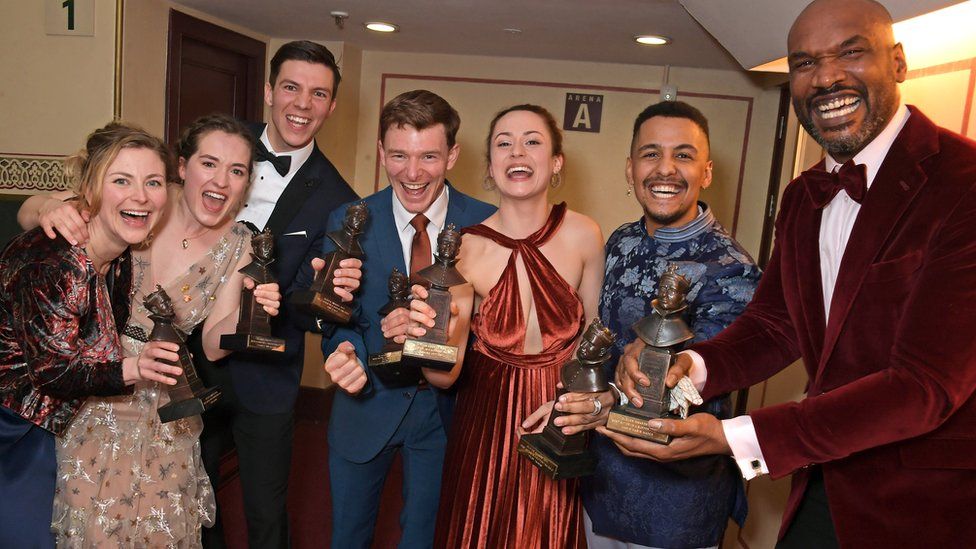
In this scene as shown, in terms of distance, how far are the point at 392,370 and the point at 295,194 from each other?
98 cm

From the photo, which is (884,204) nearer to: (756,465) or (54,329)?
(756,465)

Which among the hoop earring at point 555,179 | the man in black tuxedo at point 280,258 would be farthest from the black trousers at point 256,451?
the hoop earring at point 555,179

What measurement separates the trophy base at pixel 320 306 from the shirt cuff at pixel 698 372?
3.79 feet

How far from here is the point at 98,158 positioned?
102 inches

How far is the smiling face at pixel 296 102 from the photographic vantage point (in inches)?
126

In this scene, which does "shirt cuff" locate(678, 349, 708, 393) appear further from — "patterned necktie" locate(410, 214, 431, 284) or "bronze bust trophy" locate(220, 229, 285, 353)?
"bronze bust trophy" locate(220, 229, 285, 353)

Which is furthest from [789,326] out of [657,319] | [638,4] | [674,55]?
[674,55]

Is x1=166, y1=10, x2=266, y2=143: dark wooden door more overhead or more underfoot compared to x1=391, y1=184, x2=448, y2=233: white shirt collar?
more overhead

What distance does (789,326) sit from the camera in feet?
7.30

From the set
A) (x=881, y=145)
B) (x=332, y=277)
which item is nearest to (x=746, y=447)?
(x=881, y=145)

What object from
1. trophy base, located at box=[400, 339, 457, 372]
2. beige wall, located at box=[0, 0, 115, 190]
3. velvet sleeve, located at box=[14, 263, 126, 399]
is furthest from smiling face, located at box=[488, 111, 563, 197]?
beige wall, located at box=[0, 0, 115, 190]

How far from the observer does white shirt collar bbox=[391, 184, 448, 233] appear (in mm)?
2941

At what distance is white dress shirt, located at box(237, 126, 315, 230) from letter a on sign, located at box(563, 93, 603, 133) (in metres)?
3.06

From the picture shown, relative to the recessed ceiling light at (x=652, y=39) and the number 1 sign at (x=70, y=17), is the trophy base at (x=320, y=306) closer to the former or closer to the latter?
the number 1 sign at (x=70, y=17)
